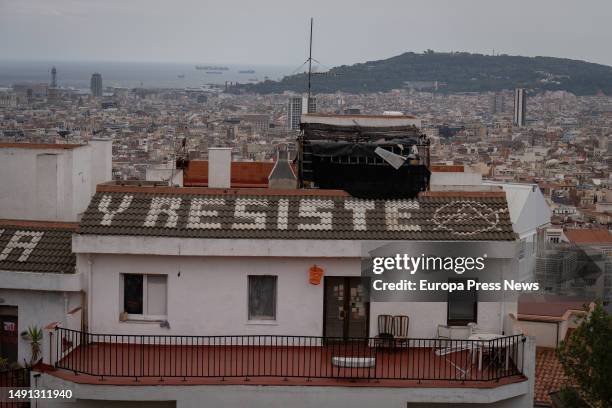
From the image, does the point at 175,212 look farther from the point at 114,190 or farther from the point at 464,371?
the point at 464,371

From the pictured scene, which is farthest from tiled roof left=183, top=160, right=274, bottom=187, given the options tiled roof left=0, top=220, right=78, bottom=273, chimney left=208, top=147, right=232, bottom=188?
tiled roof left=0, top=220, right=78, bottom=273

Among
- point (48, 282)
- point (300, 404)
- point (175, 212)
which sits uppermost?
point (175, 212)

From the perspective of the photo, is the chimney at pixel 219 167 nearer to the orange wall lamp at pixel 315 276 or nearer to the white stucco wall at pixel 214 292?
the white stucco wall at pixel 214 292

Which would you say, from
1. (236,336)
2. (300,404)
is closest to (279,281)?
(236,336)

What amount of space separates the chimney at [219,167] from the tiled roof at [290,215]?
1.90 m

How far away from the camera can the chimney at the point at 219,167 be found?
15117 millimetres

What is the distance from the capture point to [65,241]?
43.2 ft

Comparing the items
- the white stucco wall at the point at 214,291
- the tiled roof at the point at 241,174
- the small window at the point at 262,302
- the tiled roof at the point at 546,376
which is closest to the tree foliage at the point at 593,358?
the tiled roof at the point at 546,376

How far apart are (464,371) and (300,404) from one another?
1.91 m

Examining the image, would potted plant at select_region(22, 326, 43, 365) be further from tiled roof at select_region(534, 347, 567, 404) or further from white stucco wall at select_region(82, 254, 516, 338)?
tiled roof at select_region(534, 347, 567, 404)

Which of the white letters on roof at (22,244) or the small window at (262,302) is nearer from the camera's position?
the small window at (262,302)

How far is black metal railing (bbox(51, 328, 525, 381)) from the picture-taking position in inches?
465

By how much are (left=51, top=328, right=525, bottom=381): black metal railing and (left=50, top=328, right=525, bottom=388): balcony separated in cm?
1

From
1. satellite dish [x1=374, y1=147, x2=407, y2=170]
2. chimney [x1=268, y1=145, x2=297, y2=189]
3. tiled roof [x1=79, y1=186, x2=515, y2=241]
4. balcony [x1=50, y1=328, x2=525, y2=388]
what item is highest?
satellite dish [x1=374, y1=147, x2=407, y2=170]
